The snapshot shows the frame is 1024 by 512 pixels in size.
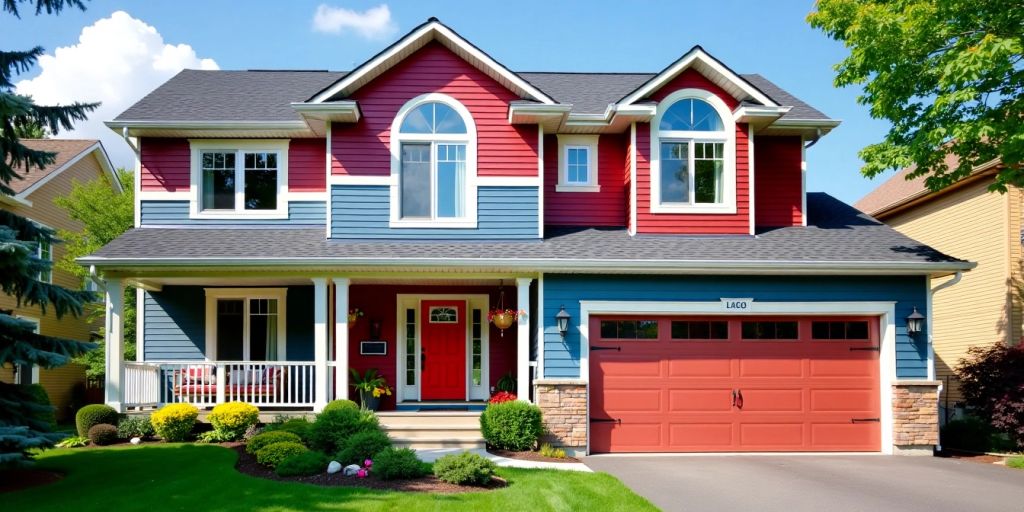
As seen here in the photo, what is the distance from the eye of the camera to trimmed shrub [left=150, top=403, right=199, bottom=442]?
12.0 m

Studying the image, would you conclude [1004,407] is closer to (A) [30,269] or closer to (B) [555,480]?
(B) [555,480]

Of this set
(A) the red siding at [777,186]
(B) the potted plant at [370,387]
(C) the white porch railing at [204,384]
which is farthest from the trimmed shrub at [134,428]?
(A) the red siding at [777,186]

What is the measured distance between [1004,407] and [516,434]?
797 centimetres

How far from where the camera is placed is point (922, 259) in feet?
42.1

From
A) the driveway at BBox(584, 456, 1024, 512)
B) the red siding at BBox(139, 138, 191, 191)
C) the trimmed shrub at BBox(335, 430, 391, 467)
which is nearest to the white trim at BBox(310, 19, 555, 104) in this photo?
the red siding at BBox(139, 138, 191, 191)

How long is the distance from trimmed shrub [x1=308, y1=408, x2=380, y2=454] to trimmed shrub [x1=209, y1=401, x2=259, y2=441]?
1.69 metres

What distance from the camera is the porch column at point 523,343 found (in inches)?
498

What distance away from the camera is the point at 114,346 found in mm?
12625

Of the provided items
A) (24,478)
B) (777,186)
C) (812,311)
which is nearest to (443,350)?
(812,311)

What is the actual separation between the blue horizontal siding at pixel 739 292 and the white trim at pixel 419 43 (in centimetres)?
340

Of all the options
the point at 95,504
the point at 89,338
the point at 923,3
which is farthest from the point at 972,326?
the point at 89,338

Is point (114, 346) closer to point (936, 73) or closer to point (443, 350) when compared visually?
point (443, 350)

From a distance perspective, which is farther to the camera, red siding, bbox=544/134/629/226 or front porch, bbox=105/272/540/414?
red siding, bbox=544/134/629/226

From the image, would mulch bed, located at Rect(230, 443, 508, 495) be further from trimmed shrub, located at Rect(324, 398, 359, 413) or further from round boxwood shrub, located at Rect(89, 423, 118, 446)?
round boxwood shrub, located at Rect(89, 423, 118, 446)
